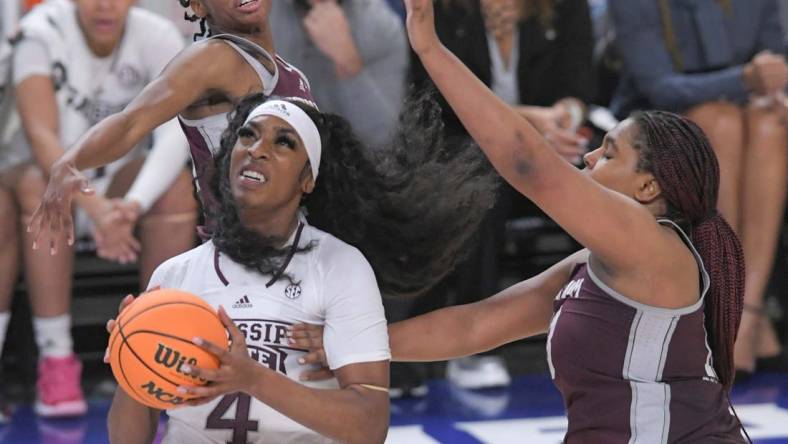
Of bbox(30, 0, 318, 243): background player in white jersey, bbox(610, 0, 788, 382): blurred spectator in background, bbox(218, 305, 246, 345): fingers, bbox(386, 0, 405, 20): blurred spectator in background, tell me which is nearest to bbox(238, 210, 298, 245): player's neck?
bbox(30, 0, 318, 243): background player in white jersey

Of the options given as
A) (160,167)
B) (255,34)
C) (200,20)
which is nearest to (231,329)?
(255,34)

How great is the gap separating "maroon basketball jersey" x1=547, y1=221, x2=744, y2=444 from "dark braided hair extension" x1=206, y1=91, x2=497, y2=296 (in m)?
0.43

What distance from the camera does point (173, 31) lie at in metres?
5.27

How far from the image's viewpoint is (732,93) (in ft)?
18.2

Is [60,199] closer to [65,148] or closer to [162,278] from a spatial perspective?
[162,278]

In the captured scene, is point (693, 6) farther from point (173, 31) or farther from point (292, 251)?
point (292, 251)

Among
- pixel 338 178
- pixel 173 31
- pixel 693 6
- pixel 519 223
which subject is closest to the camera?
pixel 338 178

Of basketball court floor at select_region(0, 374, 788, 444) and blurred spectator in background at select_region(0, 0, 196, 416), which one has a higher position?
blurred spectator in background at select_region(0, 0, 196, 416)

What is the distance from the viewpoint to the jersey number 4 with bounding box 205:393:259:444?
289 centimetres

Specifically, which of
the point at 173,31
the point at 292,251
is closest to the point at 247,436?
the point at 292,251

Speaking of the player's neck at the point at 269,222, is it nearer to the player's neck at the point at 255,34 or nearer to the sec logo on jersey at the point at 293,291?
the sec logo on jersey at the point at 293,291

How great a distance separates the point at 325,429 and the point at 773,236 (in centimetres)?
346

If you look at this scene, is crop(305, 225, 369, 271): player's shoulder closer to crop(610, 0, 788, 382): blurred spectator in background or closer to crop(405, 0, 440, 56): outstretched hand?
crop(405, 0, 440, 56): outstretched hand

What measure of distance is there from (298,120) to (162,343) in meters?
0.67
